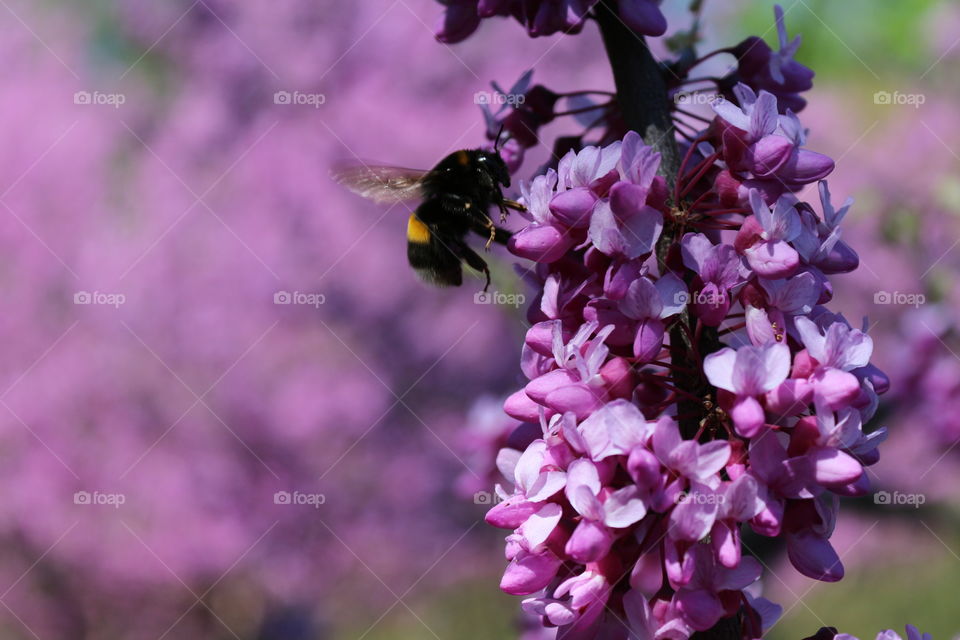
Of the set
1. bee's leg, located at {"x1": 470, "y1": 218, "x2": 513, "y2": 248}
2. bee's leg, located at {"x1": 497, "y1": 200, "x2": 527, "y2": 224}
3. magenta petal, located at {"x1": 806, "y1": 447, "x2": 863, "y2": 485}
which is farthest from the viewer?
bee's leg, located at {"x1": 470, "y1": 218, "x2": 513, "y2": 248}

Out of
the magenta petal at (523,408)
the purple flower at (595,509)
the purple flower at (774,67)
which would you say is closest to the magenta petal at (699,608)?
the purple flower at (595,509)

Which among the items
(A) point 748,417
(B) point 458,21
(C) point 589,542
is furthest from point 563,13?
(C) point 589,542

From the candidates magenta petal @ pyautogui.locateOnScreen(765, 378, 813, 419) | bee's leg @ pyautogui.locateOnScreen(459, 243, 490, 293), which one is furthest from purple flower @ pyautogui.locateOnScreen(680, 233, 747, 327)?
bee's leg @ pyautogui.locateOnScreen(459, 243, 490, 293)

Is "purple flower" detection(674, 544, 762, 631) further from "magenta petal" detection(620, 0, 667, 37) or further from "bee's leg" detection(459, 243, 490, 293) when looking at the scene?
"bee's leg" detection(459, 243, 490, 293)

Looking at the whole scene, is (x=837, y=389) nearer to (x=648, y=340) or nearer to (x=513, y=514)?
(x=648, y=340)

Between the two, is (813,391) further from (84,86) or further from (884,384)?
(84,86)
